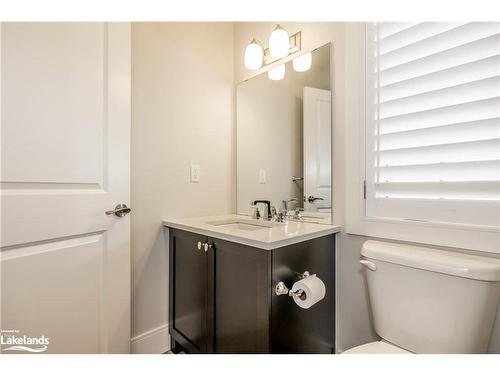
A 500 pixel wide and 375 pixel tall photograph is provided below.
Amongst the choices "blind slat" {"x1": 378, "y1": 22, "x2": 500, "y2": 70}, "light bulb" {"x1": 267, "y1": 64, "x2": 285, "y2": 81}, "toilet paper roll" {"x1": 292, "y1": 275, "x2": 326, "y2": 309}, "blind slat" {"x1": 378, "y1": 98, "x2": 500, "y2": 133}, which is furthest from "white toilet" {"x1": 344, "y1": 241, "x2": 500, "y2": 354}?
"light bulb" {"x1": 267, "y1": 64, "x2": 285, "y2": 81}

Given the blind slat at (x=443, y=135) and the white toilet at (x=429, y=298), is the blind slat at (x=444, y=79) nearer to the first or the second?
the blind slat at (x=443, y=135)

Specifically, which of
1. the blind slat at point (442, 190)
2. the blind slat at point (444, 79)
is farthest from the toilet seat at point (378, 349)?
the blind slat at point (444, 79)

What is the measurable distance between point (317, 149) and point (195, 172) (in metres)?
0.78

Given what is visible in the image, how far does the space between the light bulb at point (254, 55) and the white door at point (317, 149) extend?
0.40 m

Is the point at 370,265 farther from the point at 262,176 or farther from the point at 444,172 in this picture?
the point at 262,176

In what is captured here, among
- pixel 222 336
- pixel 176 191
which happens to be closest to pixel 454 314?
pixel 222 336

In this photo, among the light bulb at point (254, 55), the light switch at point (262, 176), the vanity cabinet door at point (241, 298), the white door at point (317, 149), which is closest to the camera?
the vanity cabinet door at point (241, 298)

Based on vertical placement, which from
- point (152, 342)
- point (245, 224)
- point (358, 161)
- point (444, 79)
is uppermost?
point (444, 79)

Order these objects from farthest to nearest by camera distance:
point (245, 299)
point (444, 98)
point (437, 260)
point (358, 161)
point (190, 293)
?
1. point (190, 293)
2. point (358, 161)
3. point (245, 299)
4. point (444, 98)
5. point (437, 260)

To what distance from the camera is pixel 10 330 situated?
0.87 metres

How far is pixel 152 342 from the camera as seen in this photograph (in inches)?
57.4

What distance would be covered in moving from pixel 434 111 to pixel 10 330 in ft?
5.65

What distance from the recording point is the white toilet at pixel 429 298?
80 cm

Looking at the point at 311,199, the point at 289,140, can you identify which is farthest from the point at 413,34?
the point at 311,199
